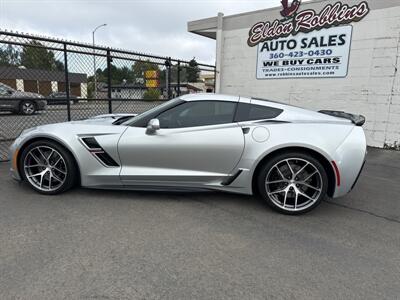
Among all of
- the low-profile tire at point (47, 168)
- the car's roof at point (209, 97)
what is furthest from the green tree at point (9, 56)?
the car's roof at point (209, 97)

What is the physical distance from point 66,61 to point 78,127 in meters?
2.75

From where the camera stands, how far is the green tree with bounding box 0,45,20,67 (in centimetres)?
519

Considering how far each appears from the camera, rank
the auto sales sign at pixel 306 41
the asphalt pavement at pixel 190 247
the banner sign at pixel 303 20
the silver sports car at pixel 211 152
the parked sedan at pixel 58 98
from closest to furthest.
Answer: the asphalt pavement at pixel 190 247 < the silver sports car at pixel 211 152 < the parked sedan at pixel 58 98 < the banner sign at pixel 303 20 < the auto sales sign at pixel 306 41

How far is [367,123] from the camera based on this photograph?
729 cm

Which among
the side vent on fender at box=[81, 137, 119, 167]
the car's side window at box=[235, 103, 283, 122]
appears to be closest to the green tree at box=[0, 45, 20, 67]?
the side vent on fender at box=[81, 137, 119, 167]

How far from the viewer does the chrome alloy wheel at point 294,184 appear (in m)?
3.26

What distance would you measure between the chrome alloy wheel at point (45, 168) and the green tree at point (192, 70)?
6.45m

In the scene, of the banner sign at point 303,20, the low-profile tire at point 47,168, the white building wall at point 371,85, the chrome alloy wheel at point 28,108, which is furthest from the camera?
the banner sign at point 303,20

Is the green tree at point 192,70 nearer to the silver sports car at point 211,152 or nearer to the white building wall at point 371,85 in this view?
the white building wall at point 371,85

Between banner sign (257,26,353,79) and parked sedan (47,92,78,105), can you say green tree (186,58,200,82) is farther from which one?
parked sedan (47,92,78,105)

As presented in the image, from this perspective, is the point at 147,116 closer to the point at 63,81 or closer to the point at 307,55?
the point at 63,81

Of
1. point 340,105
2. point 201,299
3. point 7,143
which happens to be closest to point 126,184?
point 201,299

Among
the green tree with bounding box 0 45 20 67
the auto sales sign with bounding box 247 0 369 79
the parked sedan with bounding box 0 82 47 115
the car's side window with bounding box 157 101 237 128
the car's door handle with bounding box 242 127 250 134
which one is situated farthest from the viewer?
the auto sales sign with bounding box 247 0 369 79

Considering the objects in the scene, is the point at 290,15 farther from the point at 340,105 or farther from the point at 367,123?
the point at 367,123
